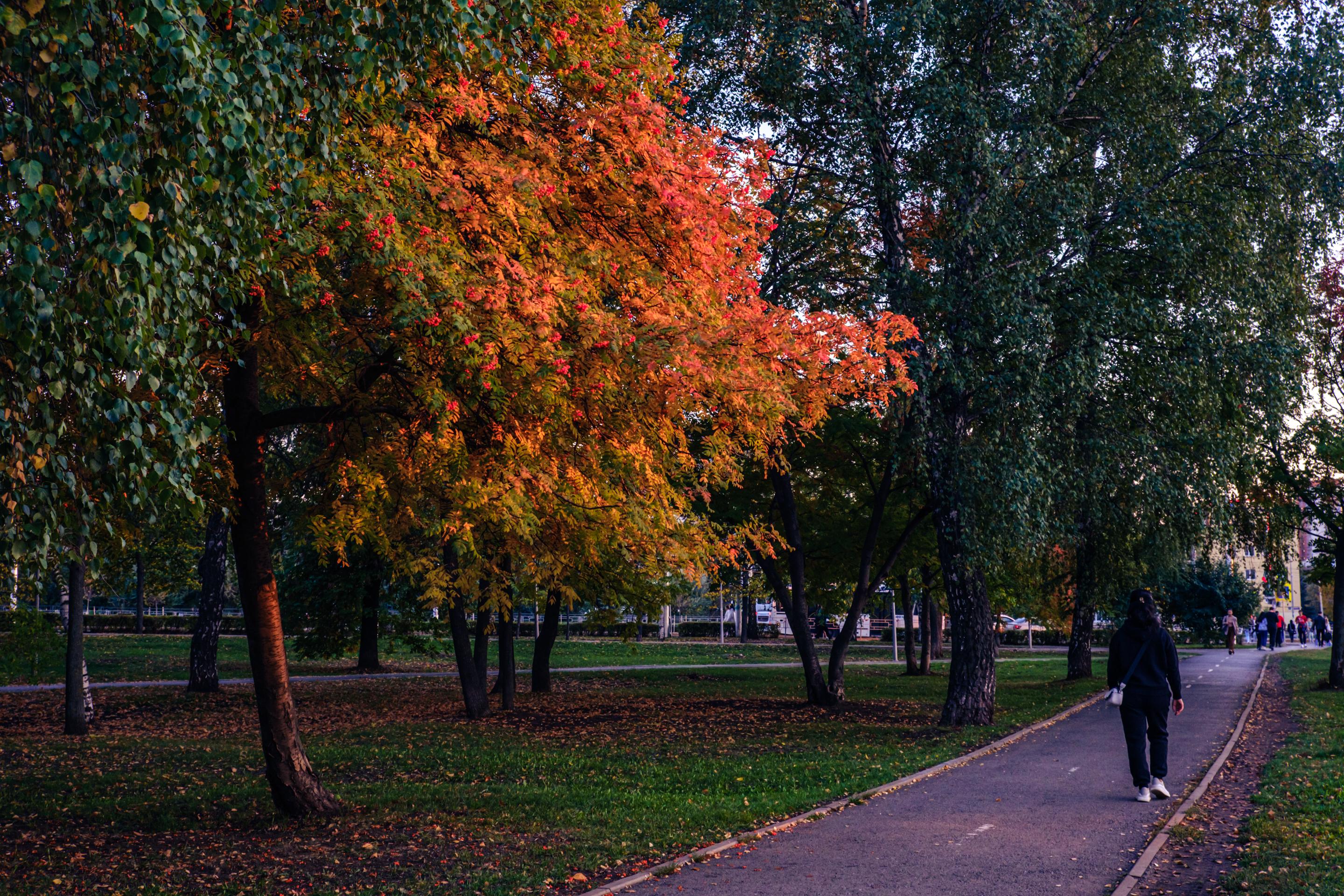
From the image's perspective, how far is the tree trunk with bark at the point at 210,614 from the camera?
885 inches

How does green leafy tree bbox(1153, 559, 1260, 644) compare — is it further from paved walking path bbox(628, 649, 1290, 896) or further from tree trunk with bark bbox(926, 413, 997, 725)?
paved walking path bbox(628, 649, 1290, 896)

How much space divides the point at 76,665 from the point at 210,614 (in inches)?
282

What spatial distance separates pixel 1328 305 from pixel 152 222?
27.5 metres

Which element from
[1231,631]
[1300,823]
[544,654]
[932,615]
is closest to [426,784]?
[1300,823]

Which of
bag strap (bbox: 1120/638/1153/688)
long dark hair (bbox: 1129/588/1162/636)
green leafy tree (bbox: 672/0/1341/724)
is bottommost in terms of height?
bag strap (bbox: 1120/638/1153/688)

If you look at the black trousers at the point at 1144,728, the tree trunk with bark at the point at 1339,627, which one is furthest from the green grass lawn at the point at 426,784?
the tree trunk with bark at the point at 1339,627

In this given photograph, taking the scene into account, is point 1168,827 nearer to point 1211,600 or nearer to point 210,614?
point 210,614

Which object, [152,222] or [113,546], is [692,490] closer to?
[113,546]


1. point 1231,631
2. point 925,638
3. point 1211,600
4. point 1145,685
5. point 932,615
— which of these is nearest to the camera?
point 1145,685

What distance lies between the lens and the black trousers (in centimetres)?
982

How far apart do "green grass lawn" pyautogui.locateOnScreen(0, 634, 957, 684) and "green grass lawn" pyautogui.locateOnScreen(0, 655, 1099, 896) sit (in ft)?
11.3

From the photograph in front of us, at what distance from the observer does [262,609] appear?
9195mm

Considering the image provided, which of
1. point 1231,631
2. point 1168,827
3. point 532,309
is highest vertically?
point 532,309

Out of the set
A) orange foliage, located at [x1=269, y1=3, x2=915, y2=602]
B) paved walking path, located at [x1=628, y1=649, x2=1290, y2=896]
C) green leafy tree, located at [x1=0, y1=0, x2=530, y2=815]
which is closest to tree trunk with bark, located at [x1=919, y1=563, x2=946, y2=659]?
paved walking path, located at [x1=628, y1=649, x2=1290, y2=896]
